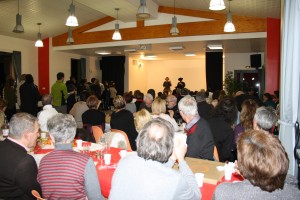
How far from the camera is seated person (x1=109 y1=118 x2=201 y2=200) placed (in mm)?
1611

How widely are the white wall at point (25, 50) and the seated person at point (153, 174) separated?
1030 centimetres

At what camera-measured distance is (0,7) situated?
8.13 m

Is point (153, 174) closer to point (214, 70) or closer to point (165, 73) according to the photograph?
point (214, 70)

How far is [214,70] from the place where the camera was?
1295cm

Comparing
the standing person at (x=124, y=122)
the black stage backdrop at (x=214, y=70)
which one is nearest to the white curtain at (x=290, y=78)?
the standing person at (x=124, y=122)

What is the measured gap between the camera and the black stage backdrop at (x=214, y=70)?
12.9m

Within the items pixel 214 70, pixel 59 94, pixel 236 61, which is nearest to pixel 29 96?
→ pixel 59 94

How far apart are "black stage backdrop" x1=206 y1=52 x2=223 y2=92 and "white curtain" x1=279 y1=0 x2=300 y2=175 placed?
1029 centimetres

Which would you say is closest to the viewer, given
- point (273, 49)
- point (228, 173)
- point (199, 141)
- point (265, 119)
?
point (228, 173)

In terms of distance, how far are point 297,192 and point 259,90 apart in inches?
437

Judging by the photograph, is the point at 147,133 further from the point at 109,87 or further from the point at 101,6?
the point at 109,87

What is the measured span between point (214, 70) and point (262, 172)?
11.8 m

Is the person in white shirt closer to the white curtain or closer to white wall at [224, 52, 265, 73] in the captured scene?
the white curtain

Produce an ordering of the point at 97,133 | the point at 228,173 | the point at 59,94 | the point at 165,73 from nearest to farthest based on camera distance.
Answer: the point at 228,173
the point at 97,133
the point at 59,94
the point at 165,73
